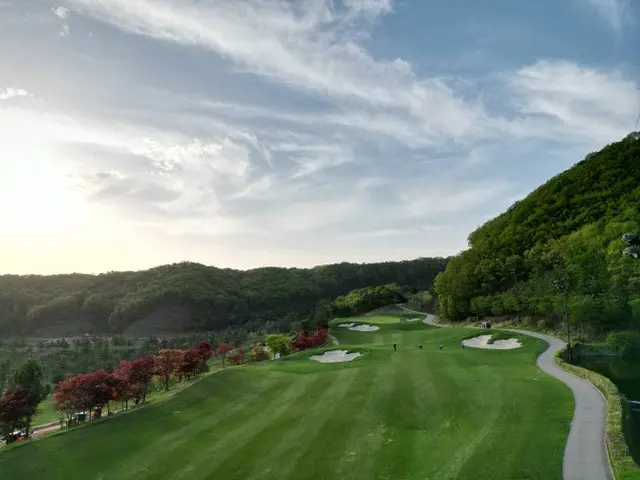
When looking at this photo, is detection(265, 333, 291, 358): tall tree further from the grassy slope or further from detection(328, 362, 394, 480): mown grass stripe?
detection(328, 362, 394, 480): mown grass stripe

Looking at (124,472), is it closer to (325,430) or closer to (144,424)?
(144,424)

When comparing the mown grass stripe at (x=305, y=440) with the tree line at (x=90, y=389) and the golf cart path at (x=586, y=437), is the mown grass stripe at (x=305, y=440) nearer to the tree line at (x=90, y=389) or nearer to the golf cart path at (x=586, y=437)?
the golf cart path at (x=586, y=437)

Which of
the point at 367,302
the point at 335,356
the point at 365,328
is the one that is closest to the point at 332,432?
the point at 335,356

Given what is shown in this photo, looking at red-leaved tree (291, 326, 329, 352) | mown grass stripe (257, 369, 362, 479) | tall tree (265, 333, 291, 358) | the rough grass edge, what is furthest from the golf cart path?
tall tree (265, 333, 291, 358)

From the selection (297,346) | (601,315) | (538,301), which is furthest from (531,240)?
(297,346)

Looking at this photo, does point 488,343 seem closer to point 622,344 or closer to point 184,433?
point 622,344

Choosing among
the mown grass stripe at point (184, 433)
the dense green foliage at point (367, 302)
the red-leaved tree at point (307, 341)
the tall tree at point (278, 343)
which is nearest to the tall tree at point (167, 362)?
the mown grass stripe at point (184, 433)
